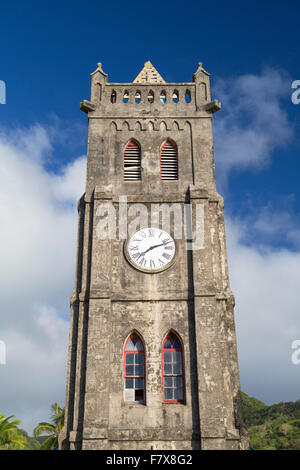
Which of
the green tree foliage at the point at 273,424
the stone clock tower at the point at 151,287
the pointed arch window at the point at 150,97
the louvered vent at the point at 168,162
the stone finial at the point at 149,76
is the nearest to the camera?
the stone clock tower at the point at 151,287

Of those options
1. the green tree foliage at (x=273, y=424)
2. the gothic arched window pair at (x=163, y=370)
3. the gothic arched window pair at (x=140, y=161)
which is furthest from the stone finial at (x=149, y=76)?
the green tree foliage at (x=273, y=424)

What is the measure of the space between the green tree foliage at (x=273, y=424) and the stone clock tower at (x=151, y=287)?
3306 cm

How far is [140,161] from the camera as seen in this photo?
20.1 meters

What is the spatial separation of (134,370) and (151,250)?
14.5 ft

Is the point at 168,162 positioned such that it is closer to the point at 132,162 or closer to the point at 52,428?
the point at 132,162

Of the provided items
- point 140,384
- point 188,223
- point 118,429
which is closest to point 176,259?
point 188,223

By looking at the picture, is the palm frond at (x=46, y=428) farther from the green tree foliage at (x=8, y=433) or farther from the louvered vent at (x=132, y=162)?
the louvered vent at (x=132, y=162)

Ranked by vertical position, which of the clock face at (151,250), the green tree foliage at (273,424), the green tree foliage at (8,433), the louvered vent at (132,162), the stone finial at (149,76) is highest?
the stone finial at (149,76)

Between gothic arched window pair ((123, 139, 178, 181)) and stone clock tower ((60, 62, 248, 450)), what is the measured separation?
4 cm

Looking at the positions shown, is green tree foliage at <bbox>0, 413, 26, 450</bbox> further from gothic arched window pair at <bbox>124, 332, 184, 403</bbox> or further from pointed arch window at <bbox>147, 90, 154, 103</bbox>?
pointed arch window at <bbox>147, 90, 154, 103</bbox>

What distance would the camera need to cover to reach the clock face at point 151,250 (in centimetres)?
1800

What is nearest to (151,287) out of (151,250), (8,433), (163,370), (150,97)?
(151,250)

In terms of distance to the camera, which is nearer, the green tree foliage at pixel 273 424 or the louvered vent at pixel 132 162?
the louvered vent at pixel 132 162

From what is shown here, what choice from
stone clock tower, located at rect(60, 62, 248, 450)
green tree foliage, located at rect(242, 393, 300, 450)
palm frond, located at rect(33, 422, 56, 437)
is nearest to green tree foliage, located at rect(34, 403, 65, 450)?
palm frond, located at rect(33, 422, 56, 437)
